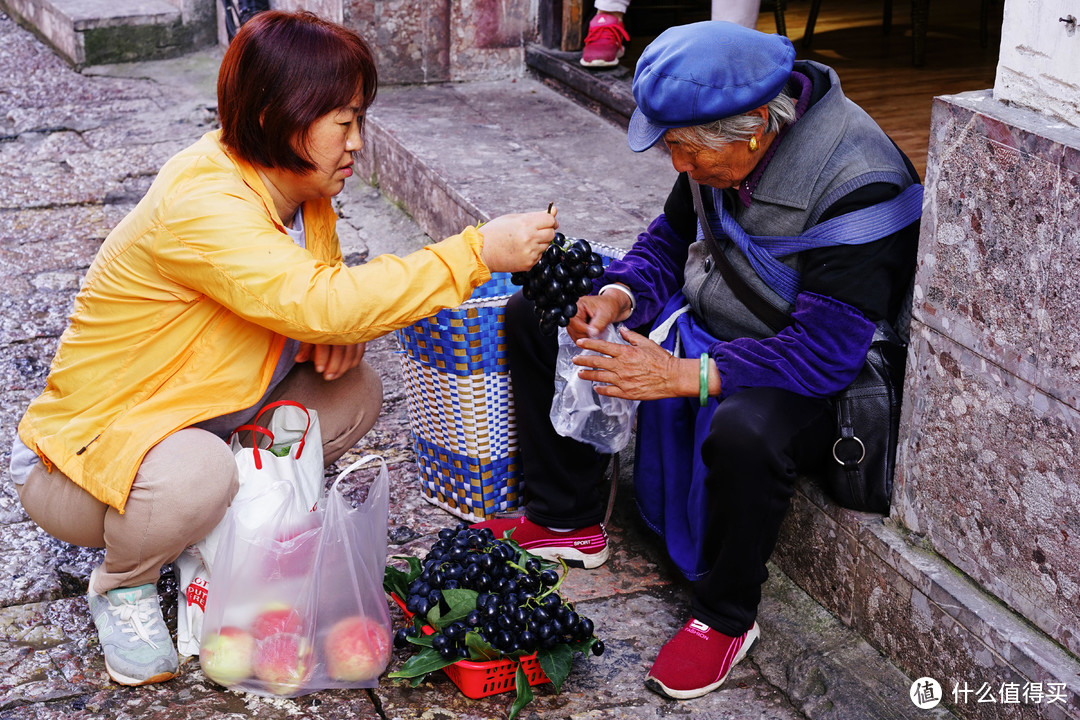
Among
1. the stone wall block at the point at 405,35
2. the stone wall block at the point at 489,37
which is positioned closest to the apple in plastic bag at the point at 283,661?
the stone wall block at the point at 405,35

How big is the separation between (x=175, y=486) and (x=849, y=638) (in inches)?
59.5

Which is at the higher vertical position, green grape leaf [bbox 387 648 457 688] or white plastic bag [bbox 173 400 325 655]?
white plastic bag [bbox 173 400 325 655]

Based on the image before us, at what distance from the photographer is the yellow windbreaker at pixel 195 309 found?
7.32 ft

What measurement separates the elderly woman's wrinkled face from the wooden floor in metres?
2.17

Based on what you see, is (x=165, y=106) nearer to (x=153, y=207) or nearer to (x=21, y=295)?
(x=21, y=295)

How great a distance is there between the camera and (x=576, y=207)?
13.2ft

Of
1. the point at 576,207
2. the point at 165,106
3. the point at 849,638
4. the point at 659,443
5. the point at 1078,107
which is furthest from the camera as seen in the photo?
the point at 165,106

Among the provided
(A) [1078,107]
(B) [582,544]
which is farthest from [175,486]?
(A) [1078,107]

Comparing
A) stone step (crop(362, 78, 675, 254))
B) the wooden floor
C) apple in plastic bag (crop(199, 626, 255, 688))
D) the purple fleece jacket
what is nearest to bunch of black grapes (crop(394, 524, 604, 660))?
apple in plastic bag (crop(199, 626, 255, 688))

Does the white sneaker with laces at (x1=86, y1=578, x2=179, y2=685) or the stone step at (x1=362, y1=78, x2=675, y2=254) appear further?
the stone step at (x1=362, y1=78, x2=675, y2=254)

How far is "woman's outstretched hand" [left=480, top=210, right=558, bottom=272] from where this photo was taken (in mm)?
2334

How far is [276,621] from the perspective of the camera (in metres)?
2.30

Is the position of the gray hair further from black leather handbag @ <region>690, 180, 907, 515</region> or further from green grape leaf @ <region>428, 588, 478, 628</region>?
green grape leaf @ <region>428, 588, 478, 628</region>

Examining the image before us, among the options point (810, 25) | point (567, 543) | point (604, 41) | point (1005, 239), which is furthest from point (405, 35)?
point (1005, 239)
